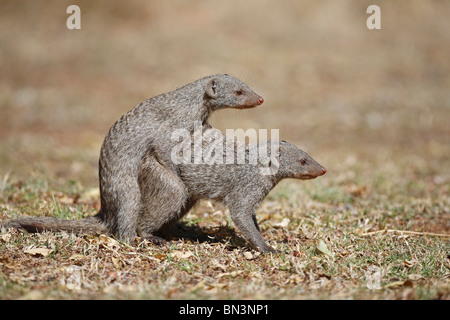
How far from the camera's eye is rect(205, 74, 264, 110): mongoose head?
5.43 metres

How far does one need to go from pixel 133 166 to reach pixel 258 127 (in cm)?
656

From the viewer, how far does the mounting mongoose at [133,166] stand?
4.72 m

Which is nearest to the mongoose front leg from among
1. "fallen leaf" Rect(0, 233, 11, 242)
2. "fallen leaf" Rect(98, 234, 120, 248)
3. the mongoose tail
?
"fallen leaf" Rect(98, 234, 120, 248)

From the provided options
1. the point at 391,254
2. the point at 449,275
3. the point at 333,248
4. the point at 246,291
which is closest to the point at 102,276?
the point at 246,291

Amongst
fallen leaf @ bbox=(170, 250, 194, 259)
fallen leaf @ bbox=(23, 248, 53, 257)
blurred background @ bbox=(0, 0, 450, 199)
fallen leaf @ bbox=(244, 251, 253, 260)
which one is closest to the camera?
fallen leaf @ bbox=(23, 248, 53, 257)

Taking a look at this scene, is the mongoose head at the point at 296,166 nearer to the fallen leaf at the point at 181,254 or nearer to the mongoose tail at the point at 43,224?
the fallen leaf at the point at 181,254

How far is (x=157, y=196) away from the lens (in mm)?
4762

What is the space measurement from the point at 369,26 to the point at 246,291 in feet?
57.6

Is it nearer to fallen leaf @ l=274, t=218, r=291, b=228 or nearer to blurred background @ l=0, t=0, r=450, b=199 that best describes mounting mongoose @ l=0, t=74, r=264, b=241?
fallen leaf @ l=274, t=218, r=291, b=228

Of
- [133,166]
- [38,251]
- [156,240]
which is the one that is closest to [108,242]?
[156,240]

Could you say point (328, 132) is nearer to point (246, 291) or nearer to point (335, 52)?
point (335, 52)

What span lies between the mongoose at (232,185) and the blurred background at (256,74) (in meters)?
2.71

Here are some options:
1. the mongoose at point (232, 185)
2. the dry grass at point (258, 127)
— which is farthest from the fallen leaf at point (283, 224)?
the mongoose at point (232, 185)

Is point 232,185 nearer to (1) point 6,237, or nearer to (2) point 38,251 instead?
(2) point 38,251
